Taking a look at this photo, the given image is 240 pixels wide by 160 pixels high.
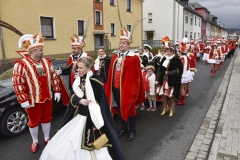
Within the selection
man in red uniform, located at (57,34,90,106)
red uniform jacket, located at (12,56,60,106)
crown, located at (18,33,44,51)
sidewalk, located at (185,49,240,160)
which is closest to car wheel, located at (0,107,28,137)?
man in red uniform, located at (57,34,90,106)

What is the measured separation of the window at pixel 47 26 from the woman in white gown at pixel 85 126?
1378 cm

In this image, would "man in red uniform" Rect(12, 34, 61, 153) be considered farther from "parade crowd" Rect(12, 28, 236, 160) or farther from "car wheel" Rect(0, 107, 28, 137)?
"car wheel" Rect(0, 107, 28, 137)

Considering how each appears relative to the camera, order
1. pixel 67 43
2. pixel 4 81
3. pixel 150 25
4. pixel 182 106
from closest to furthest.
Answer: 1. pixel 4 81
2. pixel 182 106
3. pixel 67 43
4. pixel 150 25

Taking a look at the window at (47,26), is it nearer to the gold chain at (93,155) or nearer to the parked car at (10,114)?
the parked car at (10,114)

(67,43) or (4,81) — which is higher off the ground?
(67,43)

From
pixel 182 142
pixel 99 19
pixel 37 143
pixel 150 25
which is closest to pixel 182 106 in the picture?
pixel 182 142

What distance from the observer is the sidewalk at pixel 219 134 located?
13.3 ft

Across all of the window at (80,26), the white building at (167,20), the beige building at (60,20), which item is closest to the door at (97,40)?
the beige building at (60,20)

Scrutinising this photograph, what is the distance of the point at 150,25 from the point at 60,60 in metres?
34.1

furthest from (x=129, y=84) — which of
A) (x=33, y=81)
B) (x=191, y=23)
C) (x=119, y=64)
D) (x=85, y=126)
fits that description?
(x=191, y=23)

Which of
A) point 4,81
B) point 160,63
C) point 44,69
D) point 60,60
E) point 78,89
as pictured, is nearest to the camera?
point 78,89

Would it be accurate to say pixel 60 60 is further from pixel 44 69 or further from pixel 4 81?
pixel 44 69

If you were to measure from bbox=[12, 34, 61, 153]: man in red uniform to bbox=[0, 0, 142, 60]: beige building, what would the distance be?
10379 mm

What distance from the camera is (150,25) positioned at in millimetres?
38750
